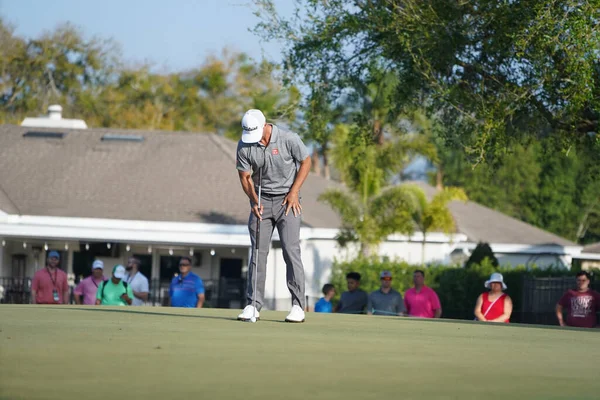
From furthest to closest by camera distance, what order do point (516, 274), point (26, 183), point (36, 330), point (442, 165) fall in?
point (442, 165), point (26, 183), point (516, 274), point (36, 330)

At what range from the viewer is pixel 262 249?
957cm

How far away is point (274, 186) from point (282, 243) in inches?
20.0

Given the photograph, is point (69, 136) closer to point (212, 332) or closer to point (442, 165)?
point (212, 332)

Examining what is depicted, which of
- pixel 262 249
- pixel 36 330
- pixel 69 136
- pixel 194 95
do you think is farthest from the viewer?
pixel 194 95

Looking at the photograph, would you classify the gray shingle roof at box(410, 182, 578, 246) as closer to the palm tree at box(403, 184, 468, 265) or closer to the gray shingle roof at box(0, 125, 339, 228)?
the palm tree at box(403, 184, 468, 265)

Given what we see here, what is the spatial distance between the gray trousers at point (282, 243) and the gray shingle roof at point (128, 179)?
2022cm

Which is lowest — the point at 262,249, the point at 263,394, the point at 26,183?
the point at 263,394

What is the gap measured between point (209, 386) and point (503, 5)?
38.7 ft

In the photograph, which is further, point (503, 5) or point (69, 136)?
point (69, 136)

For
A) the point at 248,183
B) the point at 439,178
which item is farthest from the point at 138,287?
the point at 439,178

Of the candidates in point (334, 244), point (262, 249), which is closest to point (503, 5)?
point (262, 249)

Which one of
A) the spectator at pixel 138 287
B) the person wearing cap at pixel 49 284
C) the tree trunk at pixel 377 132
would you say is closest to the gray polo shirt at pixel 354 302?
the spectator at pixel 138 287

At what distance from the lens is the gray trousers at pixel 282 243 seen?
9375 millimetres

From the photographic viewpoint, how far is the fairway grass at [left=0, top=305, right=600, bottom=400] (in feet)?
15.9
